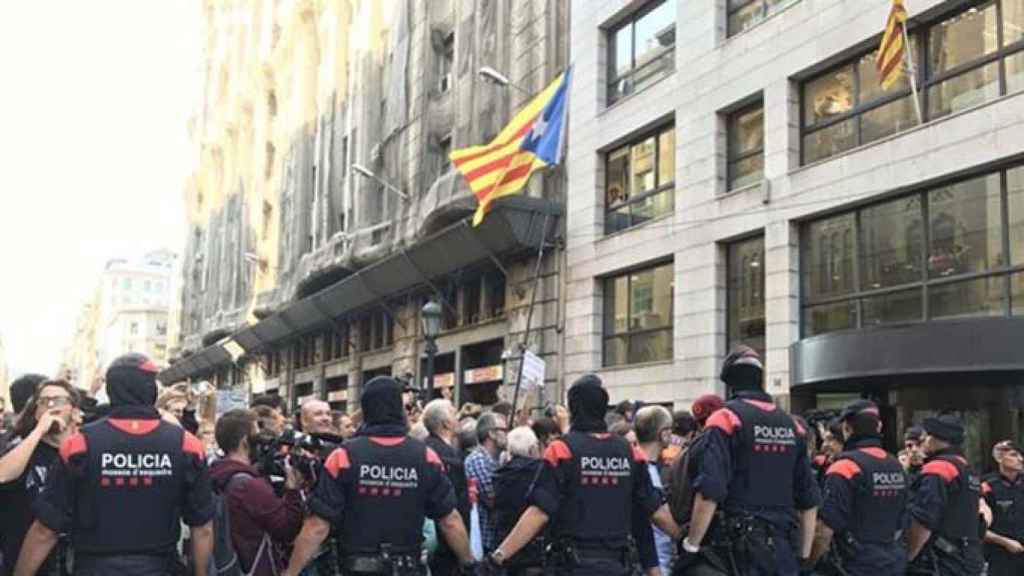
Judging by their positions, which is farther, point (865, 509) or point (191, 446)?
point (865, 509)

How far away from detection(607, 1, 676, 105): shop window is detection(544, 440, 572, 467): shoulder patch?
15.2 meters

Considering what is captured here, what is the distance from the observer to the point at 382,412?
18.9 feet

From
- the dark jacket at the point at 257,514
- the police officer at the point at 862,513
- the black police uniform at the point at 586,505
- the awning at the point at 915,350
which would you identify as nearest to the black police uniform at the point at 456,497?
the black police uniform at the point at 586,505

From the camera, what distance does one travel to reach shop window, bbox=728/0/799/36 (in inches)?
703

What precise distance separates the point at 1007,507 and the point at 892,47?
22.9ft

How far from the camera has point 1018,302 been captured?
44.5ft

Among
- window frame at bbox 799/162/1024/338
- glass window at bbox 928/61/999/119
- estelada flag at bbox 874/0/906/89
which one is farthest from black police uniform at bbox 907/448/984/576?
glass window at bbox 928/61/999/119

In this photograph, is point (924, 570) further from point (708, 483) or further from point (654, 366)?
point (654, 366)

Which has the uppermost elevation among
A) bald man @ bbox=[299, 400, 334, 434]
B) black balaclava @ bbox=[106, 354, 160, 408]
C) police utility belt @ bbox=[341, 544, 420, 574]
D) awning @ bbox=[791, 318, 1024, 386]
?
awning @ bbox=[791, 318, 1024, 386]

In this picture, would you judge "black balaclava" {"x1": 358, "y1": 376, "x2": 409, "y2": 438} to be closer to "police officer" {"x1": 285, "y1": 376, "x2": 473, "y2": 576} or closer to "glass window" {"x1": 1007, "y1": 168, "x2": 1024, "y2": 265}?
"police officer" {"x1": 285, "y1": 376, "x2": 473, "y2": 576}

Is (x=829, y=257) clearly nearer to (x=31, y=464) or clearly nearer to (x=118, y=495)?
(x=31, y=464)

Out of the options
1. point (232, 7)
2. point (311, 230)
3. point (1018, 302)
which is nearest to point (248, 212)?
point (311, 230)

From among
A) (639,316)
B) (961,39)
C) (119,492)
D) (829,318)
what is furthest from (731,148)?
(119,492)

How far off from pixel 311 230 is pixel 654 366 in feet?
74.1
